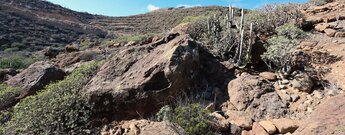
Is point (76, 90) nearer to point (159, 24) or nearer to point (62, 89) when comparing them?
point (62, 89)

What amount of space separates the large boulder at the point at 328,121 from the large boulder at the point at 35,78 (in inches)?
228

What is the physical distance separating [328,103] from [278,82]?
6.19ft

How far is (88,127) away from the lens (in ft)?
20.3

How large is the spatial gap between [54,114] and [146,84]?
158cm

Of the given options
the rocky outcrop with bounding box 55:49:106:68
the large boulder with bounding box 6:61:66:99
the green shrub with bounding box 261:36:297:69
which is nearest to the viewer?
the green shrub with bounding box 261:36:297:69

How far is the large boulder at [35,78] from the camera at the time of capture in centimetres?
817

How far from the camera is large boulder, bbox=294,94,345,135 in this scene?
13.0ft

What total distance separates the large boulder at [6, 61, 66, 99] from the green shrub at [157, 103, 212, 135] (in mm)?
3694

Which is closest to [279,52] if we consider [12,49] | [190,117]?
[190,117]

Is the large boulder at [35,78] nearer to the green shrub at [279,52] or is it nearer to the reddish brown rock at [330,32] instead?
the green shrub at [279,52]

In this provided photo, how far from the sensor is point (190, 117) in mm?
5469

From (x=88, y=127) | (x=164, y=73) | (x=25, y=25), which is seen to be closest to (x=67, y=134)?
(x=88, y=127)

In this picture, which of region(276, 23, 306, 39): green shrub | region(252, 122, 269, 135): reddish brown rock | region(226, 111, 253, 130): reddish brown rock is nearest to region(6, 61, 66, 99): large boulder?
region(226, 111, 253, 130): reddish brown rock

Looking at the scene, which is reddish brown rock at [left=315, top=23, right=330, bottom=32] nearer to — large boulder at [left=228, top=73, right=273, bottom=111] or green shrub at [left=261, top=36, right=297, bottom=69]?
green shrub at [left=261, top=36, right=297, bottom=69]
